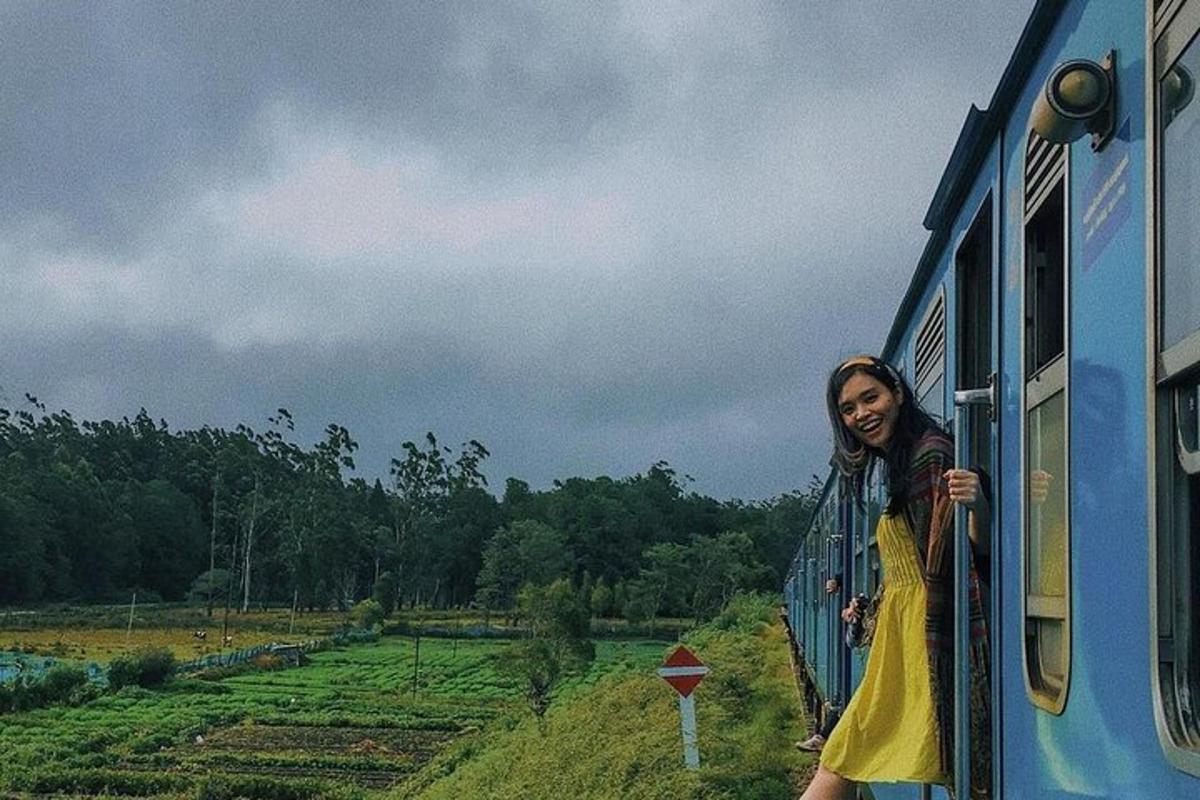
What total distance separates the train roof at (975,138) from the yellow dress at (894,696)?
77cm

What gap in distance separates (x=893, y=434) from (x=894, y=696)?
512mm

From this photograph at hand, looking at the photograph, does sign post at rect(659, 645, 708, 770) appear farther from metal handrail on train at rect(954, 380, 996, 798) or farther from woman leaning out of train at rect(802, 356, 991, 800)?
metal handrail on train at rect(954, 380, 996, 798)

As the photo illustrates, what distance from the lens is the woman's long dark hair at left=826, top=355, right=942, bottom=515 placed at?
2.67 m

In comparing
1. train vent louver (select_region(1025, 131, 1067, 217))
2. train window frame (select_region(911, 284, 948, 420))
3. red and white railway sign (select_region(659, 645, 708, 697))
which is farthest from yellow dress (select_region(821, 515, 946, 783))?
red and white railway sign (select_region(659, 645, 708, 697))

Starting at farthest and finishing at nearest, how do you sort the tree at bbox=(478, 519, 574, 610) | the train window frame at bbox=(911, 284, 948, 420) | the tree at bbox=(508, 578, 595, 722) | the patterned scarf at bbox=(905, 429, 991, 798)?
the tree at bbox=(478, 519, 574, 610)
the tree at bbox=(508, 578, 595, 722)
the train window frame at bbox=(911, 284, 948, 420)
the patterned scarf at bbox=(905, 429, 991, 798)

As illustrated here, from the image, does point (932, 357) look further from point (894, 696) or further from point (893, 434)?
point (894, 696)

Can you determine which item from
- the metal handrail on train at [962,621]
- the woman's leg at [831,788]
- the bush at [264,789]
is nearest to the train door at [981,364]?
the metal handrail on train at [962,621]

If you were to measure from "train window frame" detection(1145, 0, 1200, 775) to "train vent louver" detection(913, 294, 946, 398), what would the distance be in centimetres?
172

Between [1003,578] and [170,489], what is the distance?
7795 cm

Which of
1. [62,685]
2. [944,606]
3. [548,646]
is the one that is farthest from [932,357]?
[62,685]

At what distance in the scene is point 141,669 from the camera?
4981cm

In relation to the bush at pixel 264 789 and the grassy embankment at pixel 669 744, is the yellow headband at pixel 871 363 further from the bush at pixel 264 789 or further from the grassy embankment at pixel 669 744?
the bush at pixel 264 789

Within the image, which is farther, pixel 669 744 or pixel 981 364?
pixel 669 744

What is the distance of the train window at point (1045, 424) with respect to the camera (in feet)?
6.72
